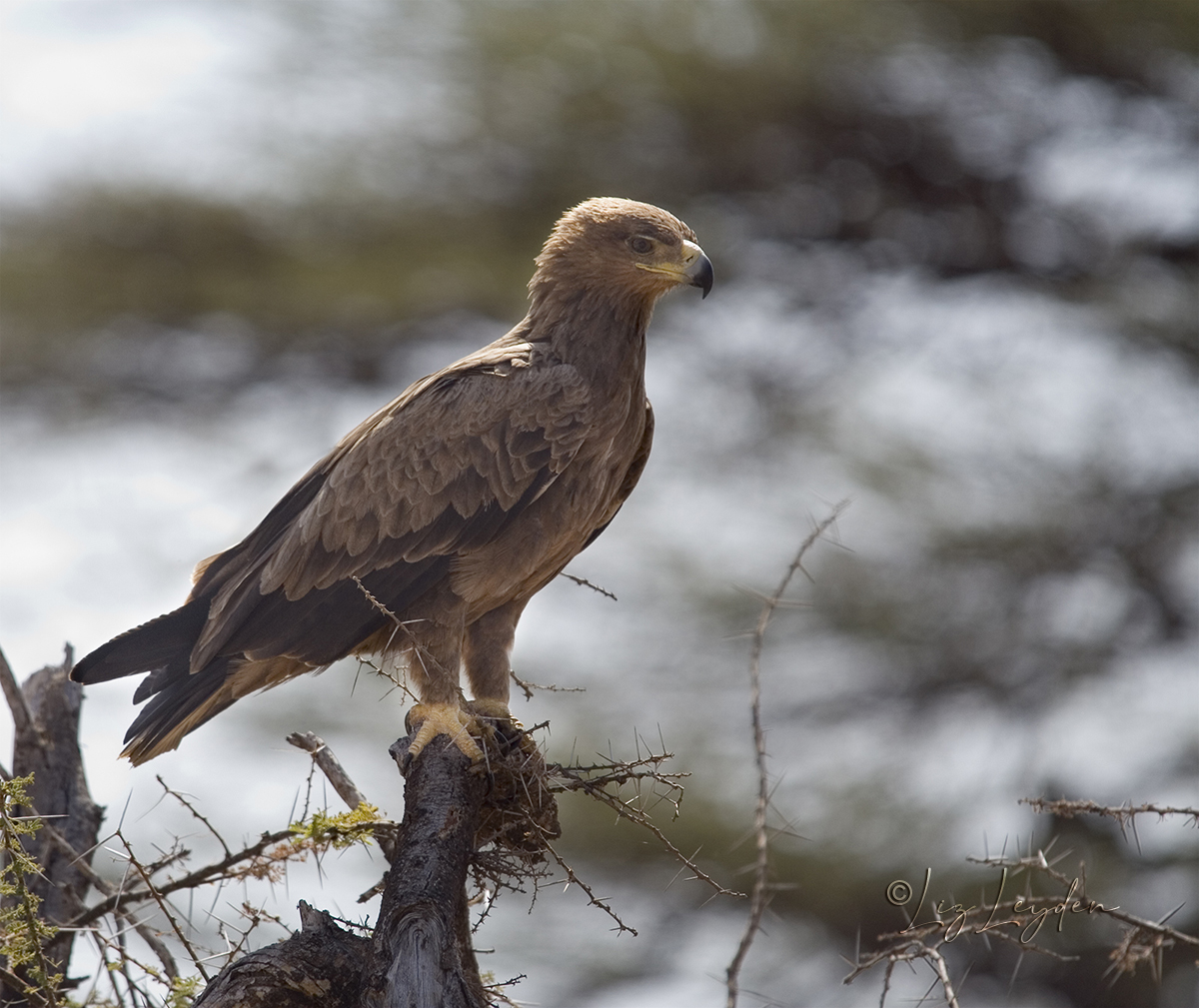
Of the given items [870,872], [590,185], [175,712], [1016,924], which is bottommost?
[1016,924]

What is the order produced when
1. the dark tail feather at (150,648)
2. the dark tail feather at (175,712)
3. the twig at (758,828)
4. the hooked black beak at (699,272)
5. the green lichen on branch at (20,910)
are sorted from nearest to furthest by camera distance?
the twig at (758,828) → the green lichen on branch at (20,910) → the dark tail feather at (150,648) → the dark tail feather at (175,712) → the hooked black beak at (699,272)

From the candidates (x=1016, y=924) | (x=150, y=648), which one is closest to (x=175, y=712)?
(x=150, y=648)

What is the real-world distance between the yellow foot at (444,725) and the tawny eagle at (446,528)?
31 millimetres

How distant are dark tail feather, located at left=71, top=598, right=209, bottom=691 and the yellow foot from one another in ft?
2.51

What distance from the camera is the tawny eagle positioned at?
13.0 ft

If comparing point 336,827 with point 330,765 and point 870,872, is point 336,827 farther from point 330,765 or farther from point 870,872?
point 870,872

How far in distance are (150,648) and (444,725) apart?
3.19 feet

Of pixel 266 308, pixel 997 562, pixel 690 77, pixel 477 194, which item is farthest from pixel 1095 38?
pixel 266 308

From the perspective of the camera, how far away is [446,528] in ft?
13.2

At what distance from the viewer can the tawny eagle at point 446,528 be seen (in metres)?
3.98

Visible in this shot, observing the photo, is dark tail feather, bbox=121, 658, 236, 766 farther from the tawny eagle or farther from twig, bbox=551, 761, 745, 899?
twig, bbox=551, 761, 745, 899

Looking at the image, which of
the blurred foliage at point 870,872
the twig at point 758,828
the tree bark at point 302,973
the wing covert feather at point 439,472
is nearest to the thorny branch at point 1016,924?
the twig at point 758,828

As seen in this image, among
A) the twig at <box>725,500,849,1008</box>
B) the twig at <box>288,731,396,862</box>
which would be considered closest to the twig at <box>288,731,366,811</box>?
the twig at <box>288,731,396,862</box>

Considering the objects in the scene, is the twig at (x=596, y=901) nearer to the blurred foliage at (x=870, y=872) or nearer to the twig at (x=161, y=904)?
the twig at (x=161, y=904)
